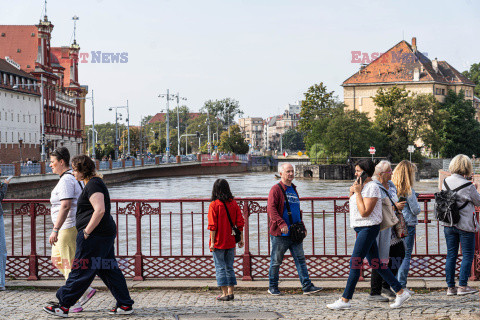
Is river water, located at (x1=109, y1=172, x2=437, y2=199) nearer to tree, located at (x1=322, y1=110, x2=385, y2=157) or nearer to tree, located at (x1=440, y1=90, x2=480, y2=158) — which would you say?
tree, located at (x1=322, y1=110, x2=385, y2=157)

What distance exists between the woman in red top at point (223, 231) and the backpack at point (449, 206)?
8.13 feet

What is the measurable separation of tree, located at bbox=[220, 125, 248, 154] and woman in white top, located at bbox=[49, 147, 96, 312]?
441 feet

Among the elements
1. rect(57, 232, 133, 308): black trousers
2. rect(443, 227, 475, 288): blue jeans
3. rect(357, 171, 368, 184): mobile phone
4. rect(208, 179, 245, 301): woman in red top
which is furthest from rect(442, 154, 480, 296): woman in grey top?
rect(57, 232, 133, 308): black trousers

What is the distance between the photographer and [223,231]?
8.84 metres

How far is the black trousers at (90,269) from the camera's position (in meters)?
7.92

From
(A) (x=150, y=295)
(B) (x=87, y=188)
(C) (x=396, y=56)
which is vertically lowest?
(A) (x=150, y=295)

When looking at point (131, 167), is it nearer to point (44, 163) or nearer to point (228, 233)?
point (44, 163)

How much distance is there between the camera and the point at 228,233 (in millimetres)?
8859

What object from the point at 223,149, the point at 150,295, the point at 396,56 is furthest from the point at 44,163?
the point at 223,149

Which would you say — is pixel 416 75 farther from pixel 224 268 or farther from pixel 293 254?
pixel 224 268

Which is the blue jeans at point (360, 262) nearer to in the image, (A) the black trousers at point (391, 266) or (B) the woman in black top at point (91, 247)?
(A) the black trousers at point (391, 266)

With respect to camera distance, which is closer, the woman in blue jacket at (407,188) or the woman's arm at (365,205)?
the woman's arm at (365,205)

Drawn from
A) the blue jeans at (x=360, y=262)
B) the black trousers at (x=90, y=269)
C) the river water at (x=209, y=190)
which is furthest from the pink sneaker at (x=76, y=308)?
the river water at (x=209, y=190)

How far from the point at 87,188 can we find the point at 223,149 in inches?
5396
